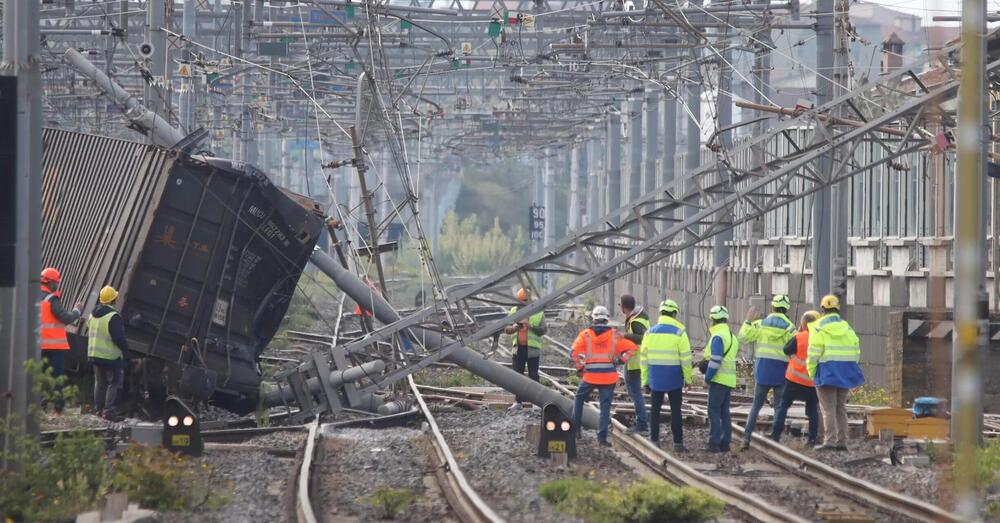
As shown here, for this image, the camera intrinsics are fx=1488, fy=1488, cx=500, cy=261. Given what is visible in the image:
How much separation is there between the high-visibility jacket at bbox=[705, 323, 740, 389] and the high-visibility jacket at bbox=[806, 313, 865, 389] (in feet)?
3.02

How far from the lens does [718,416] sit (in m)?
17.0

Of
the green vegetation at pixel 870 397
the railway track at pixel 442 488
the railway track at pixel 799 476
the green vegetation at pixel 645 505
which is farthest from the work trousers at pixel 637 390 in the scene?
the green vegetation at pixel 870 397

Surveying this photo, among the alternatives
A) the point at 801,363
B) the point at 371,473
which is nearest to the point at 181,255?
the point at 371,473

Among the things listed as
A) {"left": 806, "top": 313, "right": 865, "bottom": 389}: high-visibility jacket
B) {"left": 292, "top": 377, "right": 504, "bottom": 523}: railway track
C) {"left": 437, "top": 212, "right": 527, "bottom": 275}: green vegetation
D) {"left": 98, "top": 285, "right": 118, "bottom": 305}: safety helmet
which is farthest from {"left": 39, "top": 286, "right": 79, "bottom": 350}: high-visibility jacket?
{"left": 437, "top": 212, "right": 527, "bottom": 275}: green vegetation

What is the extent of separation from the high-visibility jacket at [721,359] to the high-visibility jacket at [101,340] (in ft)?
23.5

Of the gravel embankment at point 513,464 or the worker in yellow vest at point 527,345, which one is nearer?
the gravel embankment at point 513,464

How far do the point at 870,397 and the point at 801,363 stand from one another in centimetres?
821

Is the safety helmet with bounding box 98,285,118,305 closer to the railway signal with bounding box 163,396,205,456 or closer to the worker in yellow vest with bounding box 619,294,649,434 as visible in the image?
the railway signal with bounding box 163,396,205,456

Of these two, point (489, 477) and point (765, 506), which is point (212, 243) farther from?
point (765, 506)

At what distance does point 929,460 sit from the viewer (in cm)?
1559

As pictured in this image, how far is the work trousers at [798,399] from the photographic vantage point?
17406 millimetres

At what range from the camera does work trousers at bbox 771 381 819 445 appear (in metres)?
17.4

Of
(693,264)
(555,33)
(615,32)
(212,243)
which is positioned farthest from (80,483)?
(693,264)

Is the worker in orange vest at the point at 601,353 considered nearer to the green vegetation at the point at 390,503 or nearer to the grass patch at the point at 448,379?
the green vegetation at the point at 390,503
